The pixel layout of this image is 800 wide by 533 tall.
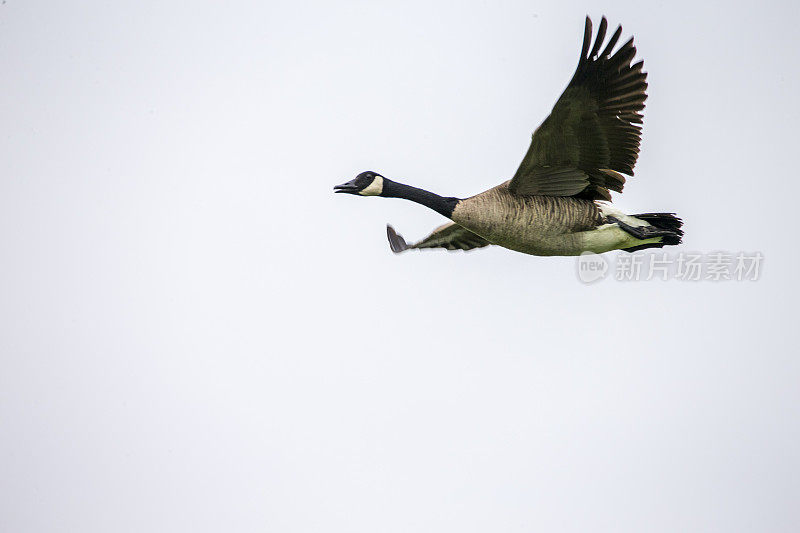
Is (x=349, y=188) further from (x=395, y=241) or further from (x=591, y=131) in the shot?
(x=591, y=131)

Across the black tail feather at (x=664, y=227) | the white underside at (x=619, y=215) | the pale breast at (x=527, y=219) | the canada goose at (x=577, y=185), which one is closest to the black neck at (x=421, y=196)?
the canada goose at (x=577, y=185)

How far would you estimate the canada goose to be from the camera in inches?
420

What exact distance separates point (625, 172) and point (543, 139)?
1.11 meters

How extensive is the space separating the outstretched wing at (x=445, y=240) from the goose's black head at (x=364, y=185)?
1.41m

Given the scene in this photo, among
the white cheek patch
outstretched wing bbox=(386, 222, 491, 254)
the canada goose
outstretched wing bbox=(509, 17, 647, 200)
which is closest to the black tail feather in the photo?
the canada goose

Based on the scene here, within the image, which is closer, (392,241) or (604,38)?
(604,38)

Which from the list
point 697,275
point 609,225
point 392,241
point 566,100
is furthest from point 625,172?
point 392,241

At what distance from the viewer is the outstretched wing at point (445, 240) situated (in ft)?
42.5

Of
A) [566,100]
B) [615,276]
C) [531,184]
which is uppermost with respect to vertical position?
[566,100]

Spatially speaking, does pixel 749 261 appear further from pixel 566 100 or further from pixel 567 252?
pixel 566 100

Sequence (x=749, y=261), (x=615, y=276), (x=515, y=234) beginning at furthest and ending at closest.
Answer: (x=749, y=261) → (x=615, y=276) → (x=515, y=234)

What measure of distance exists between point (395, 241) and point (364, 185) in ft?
4.93

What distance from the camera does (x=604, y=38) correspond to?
10.4 m

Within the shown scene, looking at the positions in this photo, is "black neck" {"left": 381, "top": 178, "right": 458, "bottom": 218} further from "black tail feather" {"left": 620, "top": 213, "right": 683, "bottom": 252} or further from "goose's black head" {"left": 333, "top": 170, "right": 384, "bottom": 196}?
"black tail feather" {"left": 620, "top": 213, "right": 683, "bottom": 252}
